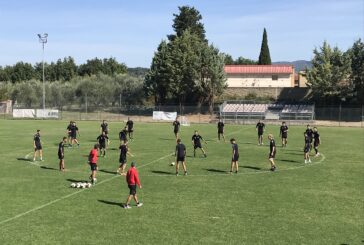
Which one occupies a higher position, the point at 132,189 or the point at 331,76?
the point at 331,76

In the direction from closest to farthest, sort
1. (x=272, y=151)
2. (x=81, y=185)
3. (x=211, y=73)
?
1. (x=81, y=185)
2. (x=272, y=151)
3. (x=211, y=73)

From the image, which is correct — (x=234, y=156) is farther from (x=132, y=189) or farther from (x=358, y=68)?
(x=358, y=68)

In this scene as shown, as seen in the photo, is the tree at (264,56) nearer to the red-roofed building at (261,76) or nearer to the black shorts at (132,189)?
the red-roofed building at (261,76)

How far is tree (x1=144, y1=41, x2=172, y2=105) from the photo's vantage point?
262ft

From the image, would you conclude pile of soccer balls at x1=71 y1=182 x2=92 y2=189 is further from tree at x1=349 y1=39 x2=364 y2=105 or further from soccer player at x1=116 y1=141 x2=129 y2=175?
tree at x1=349 y1=39 x2=364 y2=105

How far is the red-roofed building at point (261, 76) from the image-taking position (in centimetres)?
9112

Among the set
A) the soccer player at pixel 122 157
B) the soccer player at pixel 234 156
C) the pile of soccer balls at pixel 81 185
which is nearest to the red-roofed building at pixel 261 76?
the soccer player at pixel 234 156

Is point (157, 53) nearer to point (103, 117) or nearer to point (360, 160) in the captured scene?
point (103, 117)

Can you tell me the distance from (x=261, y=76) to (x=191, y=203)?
75.2 m

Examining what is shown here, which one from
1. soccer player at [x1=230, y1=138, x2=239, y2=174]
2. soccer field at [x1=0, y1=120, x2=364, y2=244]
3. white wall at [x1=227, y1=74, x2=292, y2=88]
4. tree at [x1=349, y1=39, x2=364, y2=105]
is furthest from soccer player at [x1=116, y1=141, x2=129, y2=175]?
white wall at [x1=227, y1=74, x2=292, y2=88]

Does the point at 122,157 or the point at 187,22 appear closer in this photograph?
the point at 122,157

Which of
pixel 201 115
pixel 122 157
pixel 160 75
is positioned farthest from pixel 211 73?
pixel 122 157

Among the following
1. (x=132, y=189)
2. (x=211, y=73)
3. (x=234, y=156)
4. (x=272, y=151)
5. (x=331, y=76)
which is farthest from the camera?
(x=211, y=73)

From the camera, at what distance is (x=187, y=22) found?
88625 millimetres
